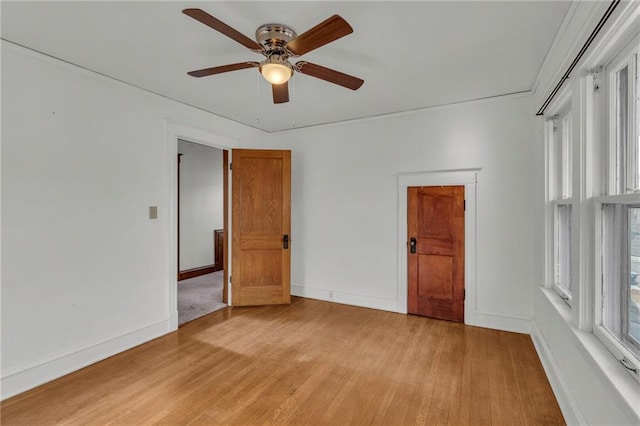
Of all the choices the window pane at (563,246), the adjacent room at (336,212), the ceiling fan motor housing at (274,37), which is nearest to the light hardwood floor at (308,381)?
the adjacent room at (336,212)

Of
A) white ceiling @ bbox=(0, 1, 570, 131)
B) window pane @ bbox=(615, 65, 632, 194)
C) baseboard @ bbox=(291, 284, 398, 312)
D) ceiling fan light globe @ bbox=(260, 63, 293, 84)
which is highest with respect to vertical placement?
white ceiling @ bbox=(0, 1, 570, 131)

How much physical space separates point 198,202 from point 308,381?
15.5 feet

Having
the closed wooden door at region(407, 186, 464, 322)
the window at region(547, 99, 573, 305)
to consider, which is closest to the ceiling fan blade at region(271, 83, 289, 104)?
the closed wooden door at region(407, 186, 464, 322)

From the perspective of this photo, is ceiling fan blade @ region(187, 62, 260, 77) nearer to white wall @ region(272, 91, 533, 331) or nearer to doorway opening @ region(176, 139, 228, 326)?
white wall @ region(272, 91, 533, 331)

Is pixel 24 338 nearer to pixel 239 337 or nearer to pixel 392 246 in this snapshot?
pixel 239 337

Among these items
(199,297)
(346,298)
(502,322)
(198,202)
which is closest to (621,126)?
(502,322)

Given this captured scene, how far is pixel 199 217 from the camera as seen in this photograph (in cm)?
614

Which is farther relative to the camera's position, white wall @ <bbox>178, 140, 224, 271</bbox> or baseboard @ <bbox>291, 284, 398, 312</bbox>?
white wall @ <bbox>178, 140, 224, 271</bbox>

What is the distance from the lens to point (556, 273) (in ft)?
8.61

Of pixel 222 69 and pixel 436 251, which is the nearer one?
pixel 222 69

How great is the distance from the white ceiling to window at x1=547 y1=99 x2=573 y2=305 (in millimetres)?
568

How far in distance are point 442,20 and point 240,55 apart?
1.56 m

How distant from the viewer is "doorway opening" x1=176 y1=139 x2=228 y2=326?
569 centimetres

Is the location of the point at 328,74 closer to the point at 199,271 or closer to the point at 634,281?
the point at 634,281
